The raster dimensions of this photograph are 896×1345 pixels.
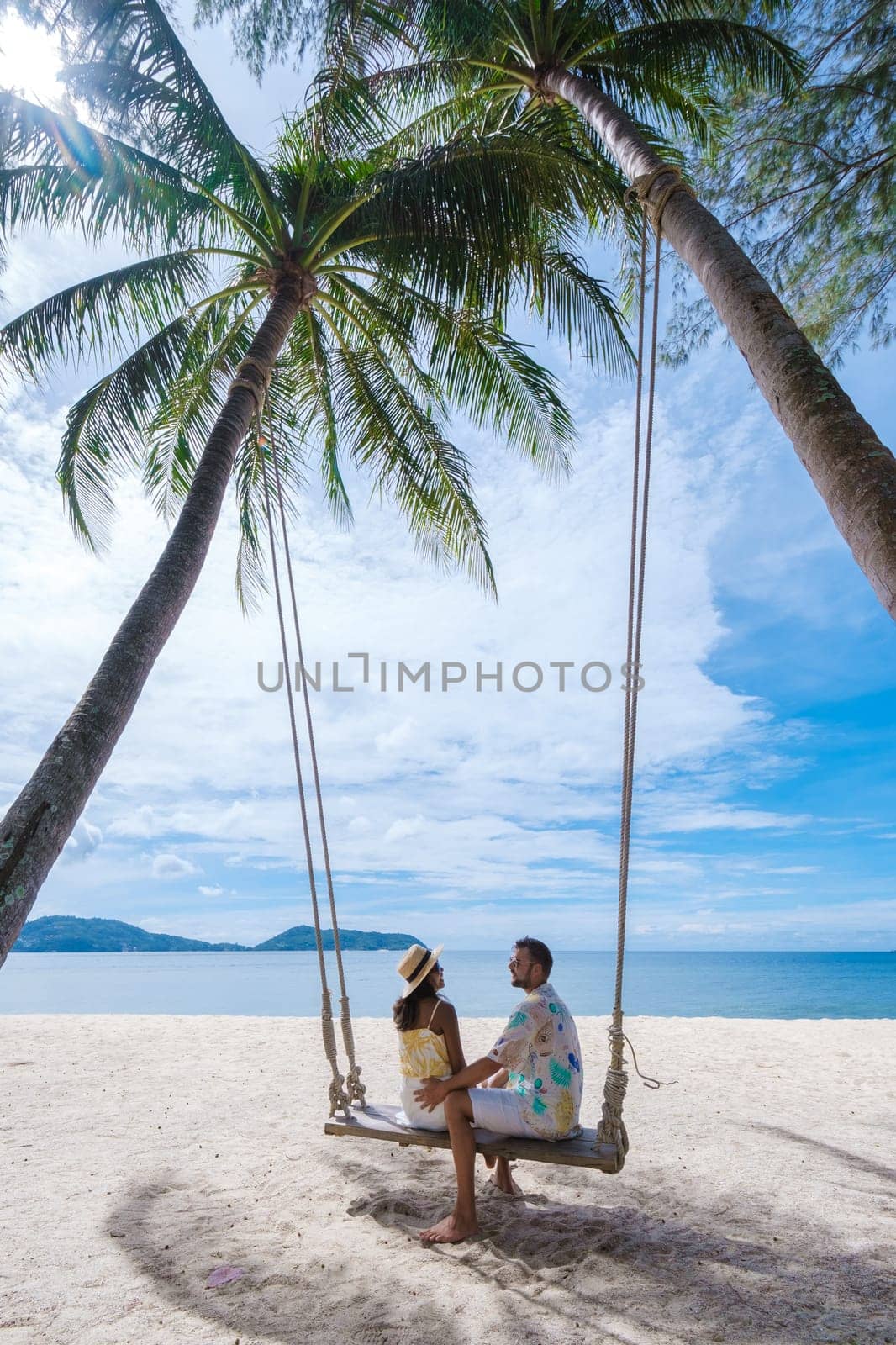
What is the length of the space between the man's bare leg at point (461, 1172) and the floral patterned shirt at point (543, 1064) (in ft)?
0.66

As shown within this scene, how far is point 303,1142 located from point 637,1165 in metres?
1.65

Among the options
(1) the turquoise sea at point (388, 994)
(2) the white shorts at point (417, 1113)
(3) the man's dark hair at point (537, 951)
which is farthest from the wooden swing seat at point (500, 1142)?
(1) the turquoise sea at point (388, 994)

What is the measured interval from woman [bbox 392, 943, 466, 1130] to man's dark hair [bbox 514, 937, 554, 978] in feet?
1.05

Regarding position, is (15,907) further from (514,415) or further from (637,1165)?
(514,415)

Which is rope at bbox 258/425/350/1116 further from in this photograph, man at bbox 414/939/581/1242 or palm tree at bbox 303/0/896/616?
palm tree at bbox 303/0/896/616

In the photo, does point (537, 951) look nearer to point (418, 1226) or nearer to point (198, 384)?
point (418, 1226)

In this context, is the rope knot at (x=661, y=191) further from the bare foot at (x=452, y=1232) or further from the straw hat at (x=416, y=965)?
the bare foot at (x=452, y=1232)

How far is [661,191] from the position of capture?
323 cm

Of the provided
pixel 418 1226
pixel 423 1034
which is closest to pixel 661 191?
pixel 423 1034

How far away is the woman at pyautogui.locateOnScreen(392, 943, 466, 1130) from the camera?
3092 mm

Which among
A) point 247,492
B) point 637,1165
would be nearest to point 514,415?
point 247,492

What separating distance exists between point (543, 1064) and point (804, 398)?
7.48 ft

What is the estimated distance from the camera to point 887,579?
6.47ft

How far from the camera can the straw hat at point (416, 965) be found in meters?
3.19
